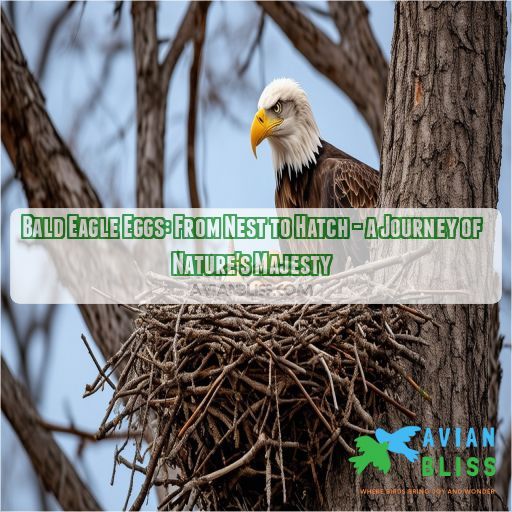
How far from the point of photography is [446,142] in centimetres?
487

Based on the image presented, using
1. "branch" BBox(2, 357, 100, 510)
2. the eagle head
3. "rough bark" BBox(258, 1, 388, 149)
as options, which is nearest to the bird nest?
the eagle head

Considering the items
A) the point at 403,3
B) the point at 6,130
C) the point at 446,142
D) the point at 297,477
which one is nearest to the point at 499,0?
the point at 403,3

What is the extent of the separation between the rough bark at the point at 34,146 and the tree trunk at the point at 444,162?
3951 millimetres

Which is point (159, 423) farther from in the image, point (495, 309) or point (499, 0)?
point (495, 309)

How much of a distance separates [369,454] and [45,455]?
5198 mm

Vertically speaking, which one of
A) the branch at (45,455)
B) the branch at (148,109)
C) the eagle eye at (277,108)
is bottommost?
the branch at (45,455)

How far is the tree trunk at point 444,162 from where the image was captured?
4555mm

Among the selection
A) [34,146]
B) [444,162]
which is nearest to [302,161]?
[444,162]

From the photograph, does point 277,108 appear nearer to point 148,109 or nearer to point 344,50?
point 148,109

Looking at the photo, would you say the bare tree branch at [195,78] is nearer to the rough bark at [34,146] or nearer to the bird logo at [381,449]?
the rough bark at [34,146]

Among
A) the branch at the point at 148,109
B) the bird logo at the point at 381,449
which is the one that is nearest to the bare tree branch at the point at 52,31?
the branch at the point at 148,109

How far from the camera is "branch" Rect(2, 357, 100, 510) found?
889 centimetres

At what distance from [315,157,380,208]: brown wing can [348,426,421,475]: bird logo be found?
213cm

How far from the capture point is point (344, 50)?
1000 cm
